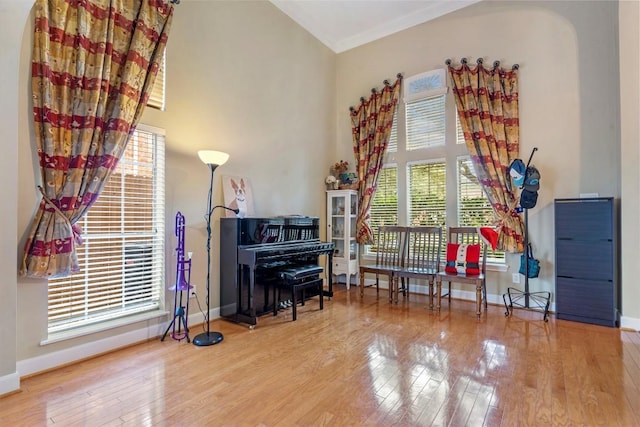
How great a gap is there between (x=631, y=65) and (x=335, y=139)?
13.1 feet

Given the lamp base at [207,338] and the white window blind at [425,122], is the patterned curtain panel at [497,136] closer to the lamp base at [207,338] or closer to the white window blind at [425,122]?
the white window blind at [425,122]

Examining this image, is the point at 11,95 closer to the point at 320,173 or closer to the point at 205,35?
the point at 205,35

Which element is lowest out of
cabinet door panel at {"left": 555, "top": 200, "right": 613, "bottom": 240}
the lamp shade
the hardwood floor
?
the hardwood floor

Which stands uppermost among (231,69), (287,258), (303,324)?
(231,69)

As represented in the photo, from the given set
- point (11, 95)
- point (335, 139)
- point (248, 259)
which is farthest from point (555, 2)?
point (11, 95)

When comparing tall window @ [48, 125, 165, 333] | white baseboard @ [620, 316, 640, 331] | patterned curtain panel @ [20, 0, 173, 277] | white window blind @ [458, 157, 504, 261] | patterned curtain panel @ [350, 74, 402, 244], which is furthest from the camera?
patterned curtain panel @ [350, 74, 402, 244]

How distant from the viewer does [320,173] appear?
555 centimetres

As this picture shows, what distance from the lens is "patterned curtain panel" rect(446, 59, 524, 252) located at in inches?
164

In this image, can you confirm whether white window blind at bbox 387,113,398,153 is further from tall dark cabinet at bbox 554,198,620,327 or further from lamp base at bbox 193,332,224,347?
lamp base at bbox 193,332,224,347

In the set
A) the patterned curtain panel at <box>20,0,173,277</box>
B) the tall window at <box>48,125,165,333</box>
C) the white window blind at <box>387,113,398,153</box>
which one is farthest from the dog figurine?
the white window blind at <box>387,113,398,153</box>

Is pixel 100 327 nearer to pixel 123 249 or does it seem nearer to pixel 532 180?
pixel 123 249

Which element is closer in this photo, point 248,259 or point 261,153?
point 248,259

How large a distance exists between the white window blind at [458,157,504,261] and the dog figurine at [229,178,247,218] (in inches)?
124

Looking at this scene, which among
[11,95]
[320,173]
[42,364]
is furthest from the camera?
[320,173]
